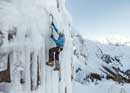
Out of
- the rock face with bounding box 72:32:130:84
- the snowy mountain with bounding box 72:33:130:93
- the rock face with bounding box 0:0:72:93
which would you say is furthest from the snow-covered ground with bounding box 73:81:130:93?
the rock face with bounding box 0:0:72:93

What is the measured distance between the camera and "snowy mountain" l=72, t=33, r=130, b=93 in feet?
105

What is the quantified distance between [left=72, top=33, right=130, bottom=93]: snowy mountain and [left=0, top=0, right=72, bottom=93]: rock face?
65.9ft

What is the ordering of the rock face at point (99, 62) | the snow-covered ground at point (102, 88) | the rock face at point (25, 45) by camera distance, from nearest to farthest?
the rock face at point (25, 45)
the snow-covered ground at point (102, 88)
the rock face at point (99, 62)

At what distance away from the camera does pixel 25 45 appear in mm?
7445

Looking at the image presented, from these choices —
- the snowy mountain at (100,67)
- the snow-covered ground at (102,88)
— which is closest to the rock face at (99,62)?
the snowy mountain at (100,67)

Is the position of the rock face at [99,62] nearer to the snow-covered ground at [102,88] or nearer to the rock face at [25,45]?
the snow-covered ground at [102,88]

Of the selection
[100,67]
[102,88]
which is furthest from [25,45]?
[100,67]

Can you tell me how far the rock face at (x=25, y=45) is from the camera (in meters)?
6.63

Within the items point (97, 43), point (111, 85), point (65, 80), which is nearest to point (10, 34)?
point (65, 80)

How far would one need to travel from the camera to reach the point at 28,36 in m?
7.63

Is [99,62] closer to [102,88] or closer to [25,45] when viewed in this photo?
[102,88]

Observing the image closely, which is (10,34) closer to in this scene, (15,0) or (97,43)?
(15,0)

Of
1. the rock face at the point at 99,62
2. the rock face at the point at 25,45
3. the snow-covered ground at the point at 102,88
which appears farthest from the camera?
the rock face at the point at 99,62

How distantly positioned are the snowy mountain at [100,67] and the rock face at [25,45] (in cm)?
2009
